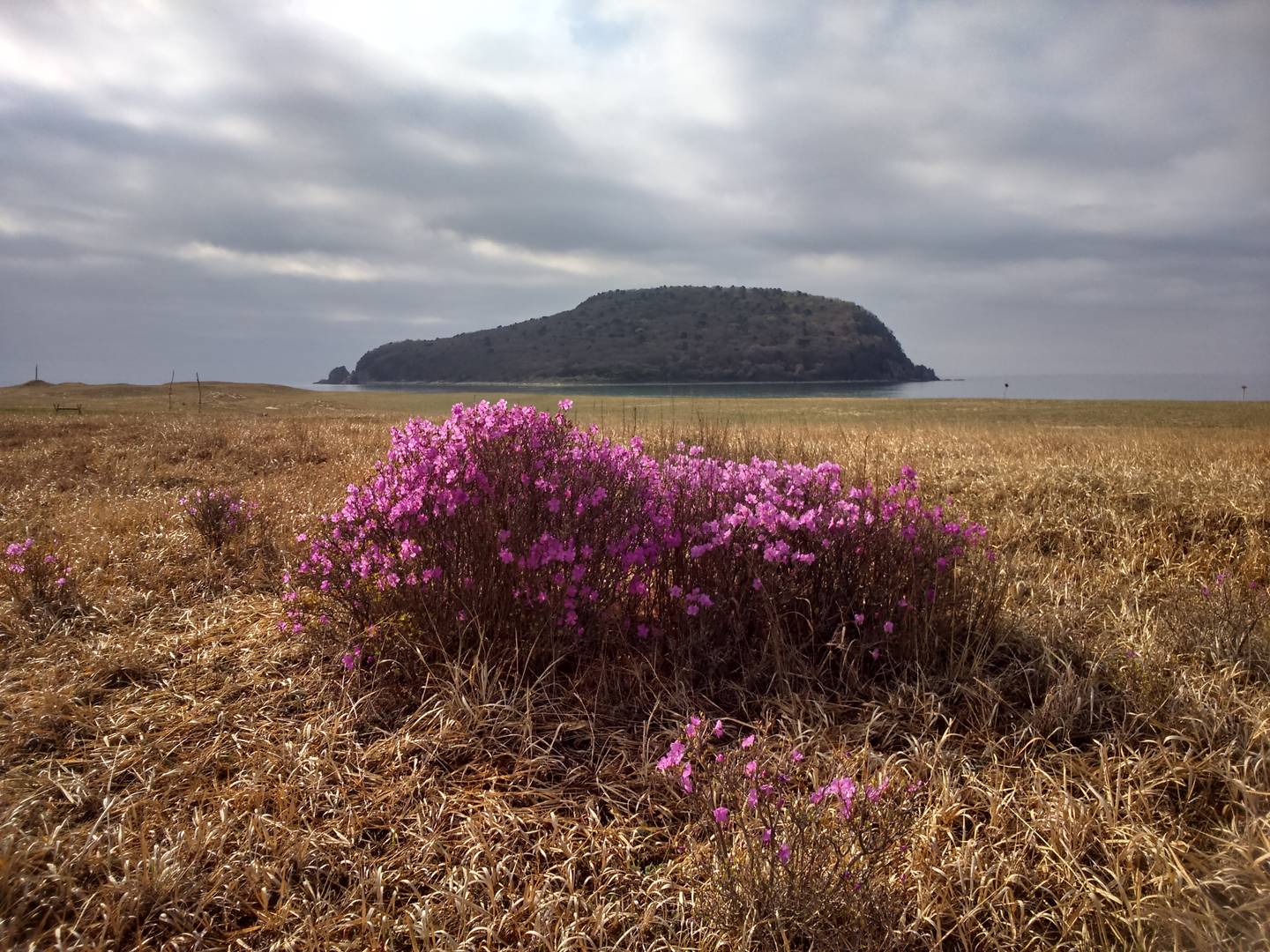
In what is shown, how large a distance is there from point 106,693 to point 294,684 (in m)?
0.99

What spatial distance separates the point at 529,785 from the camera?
294 cm

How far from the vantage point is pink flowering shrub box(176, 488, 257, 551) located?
20.1 ft

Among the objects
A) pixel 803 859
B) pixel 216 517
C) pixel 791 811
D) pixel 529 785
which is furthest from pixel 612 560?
pixel 216 517

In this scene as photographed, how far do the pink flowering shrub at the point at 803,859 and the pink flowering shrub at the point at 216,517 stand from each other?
531 centimetres

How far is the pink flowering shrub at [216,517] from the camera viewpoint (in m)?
6.13

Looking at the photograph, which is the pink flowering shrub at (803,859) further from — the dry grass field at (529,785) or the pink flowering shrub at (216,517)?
the pink flowering shrub at (216,517)

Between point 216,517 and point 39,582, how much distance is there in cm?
151

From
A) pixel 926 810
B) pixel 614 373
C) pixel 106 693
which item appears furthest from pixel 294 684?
pixel 614 373

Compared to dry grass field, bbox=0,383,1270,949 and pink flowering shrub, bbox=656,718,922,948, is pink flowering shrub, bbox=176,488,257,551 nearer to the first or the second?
dry grass field, bbox=0,383,1270,949

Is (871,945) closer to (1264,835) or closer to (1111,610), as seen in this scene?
(1264,835)

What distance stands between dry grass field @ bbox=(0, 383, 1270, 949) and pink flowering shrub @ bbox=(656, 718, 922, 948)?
1.9 inches

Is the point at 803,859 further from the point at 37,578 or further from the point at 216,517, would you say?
the point at 216,517

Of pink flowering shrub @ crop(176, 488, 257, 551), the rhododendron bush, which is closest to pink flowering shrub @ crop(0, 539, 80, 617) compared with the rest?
pink flowering shrub @ crop(176, 488, 257, 551)

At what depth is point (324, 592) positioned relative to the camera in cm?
407
